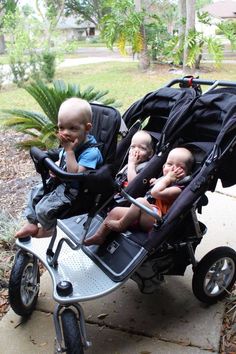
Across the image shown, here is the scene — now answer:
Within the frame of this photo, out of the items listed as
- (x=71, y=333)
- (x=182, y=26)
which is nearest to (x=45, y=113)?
(x=71, y=333)

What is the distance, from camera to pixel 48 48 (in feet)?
50.3

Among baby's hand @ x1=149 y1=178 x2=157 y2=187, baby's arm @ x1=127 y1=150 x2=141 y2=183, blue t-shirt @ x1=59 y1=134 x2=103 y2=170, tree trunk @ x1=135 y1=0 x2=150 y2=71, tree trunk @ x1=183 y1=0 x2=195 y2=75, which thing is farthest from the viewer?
tree trunk @ x1=135 y1=0 x2=150 y2=71

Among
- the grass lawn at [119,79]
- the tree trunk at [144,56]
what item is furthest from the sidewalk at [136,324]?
the tree trunk at [144,56]

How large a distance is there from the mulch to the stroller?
24 centimetres

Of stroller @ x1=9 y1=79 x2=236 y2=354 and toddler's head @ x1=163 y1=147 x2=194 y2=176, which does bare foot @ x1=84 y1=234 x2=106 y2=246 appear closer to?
stroller @ x1=9 y1=79 x2=236 y2=354

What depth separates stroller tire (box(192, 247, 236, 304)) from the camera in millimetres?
2869

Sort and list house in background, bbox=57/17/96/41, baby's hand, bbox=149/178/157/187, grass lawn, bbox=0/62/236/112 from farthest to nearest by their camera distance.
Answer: house in background, bbox=57/17/96/41, grass lawn, bbox=0/62/236/112, baby's hand, bbox=149/178/157/187

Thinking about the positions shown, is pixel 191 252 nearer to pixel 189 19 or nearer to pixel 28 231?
pixel 28 231

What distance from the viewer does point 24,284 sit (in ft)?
9.43

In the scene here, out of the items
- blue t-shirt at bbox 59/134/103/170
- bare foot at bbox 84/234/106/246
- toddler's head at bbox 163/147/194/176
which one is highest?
blue t-shirt at bbox 59/134/103/170

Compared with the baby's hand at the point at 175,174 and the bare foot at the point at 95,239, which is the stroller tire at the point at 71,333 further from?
the baby's hand at the point at 175,174

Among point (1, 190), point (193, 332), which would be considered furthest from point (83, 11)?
point (193, 332)

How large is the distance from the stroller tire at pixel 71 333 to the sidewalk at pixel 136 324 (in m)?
0.39

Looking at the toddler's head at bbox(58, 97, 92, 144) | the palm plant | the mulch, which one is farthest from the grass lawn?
the toddler's head at bbox(58, 97, 92, 144)
